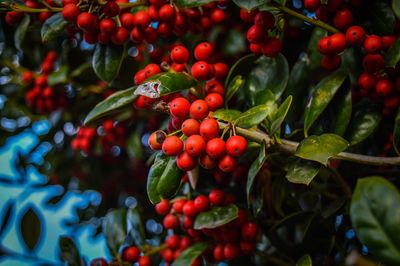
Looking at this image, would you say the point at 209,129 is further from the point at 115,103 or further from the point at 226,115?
the point at 115,103

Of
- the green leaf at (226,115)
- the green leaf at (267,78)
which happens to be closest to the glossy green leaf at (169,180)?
the green leaf at (226,115)

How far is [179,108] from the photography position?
0.78 metres

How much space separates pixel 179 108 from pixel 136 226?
0.49 m

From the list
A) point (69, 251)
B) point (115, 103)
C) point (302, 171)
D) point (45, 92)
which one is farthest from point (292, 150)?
point (45, 92)

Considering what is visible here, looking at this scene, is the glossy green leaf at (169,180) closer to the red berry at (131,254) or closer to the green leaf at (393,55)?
the red berry at (131,254)

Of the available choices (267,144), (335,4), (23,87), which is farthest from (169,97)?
(23,87)

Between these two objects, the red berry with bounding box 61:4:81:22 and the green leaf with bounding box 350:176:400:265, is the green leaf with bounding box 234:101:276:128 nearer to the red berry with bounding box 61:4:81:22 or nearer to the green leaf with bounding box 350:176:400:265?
the green leaf with bounding box 350:176:400:265

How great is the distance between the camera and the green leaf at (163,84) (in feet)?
2.49

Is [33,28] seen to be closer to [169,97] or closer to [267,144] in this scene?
[169,97]

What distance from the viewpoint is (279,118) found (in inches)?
30.8

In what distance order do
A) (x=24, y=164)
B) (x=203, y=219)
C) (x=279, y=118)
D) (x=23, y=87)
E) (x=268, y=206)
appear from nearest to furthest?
(x=279, y=118) → (x=203, y=219) → (x=268, y=206) → (x=23, y=87) → (x=24, y=164)

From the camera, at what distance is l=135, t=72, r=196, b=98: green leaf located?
76cm

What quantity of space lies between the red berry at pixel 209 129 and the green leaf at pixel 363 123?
321 millimetres

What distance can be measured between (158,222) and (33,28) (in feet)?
2.13
